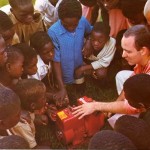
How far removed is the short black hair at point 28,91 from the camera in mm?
3375

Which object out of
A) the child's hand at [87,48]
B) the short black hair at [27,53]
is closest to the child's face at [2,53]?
the short black hair at [27,53]

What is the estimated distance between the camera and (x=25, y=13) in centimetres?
422

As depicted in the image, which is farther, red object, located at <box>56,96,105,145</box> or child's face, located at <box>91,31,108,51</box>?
child's face, located at <box>91,31,108,51</box>

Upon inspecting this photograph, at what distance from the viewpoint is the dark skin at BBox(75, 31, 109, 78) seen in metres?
4.30

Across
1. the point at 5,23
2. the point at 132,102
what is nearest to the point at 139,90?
the point at 132,102

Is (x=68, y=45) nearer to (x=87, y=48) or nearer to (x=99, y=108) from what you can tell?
(x=87, y=48)

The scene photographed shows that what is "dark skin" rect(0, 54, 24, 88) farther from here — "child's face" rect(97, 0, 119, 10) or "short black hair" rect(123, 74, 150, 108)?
"child's face" rect(97, 0, 119, 10)

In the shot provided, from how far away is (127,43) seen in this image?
3.57 m

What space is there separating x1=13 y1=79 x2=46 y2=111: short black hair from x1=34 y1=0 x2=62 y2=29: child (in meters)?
1.63

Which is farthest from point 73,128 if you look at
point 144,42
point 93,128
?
point 144,42

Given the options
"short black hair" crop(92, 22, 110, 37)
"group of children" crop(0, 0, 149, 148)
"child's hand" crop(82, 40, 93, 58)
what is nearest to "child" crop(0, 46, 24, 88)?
"group of children" crop(0, 0, 149, 148)

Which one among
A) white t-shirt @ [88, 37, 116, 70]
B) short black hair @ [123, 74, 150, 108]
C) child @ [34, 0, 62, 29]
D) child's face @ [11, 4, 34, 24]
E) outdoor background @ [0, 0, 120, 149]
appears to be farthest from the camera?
child @ [34, 0, 62, 29]

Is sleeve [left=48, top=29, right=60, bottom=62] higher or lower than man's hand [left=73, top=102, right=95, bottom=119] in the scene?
higher

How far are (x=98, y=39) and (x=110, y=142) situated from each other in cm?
212
